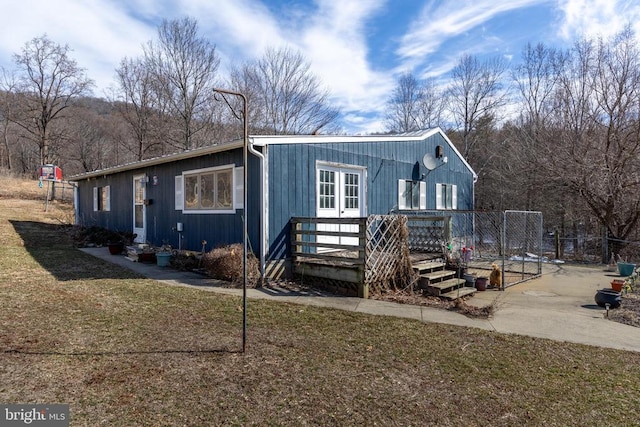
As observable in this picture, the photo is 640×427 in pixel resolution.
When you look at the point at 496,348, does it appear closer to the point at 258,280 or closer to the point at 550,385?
the point at 550,385

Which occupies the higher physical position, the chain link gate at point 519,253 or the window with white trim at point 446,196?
the window with white trim at point 446,196

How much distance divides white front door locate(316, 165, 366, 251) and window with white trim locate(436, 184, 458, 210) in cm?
419

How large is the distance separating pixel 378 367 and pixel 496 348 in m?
1.39

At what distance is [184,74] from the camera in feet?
71.0

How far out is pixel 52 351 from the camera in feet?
11.6

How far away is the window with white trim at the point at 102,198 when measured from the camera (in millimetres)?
13570

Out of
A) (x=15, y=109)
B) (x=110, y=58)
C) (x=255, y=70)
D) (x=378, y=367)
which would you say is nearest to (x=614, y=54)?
(x=378, y=367)

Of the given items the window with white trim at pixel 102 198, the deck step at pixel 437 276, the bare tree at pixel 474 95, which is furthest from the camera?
the bare tree at pixel 474 95

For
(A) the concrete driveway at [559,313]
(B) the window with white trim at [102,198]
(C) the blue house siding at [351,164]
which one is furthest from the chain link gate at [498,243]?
(B) the window with white trim at [102,198]

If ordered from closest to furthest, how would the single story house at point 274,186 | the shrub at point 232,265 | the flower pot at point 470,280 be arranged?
the shrub at point 232,265 < the single story house at point 274,186 < the flower pot at point 470,280

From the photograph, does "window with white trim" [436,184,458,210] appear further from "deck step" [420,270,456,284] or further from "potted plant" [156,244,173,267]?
"potted plant" [156,244,173,267]

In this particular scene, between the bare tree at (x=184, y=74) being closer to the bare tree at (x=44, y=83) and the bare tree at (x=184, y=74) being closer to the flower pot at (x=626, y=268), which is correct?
the bare tree at (x=44, y=83)

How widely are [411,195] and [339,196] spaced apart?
10.6 feet

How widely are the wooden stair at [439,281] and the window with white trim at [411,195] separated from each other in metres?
3.28
